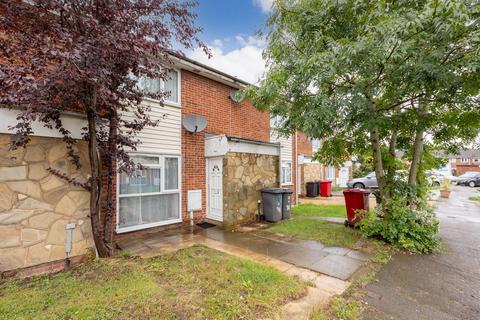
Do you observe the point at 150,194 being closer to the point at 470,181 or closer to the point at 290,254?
the point at 290,254

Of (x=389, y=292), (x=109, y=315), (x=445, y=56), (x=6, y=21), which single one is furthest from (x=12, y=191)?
(x=445, y=56)

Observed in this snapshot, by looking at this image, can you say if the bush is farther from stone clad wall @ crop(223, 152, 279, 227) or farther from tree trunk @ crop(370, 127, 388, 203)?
stone clad wall @ crop(223, 152, 279, 227)

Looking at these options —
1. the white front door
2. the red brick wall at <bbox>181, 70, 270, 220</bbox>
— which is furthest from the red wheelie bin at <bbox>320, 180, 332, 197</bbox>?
the white front door

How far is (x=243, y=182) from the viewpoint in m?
7.61

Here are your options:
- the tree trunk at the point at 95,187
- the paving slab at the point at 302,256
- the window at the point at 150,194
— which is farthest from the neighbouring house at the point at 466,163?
the tree trunk at the point at 95,187

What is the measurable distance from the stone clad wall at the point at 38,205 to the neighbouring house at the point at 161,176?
1cm

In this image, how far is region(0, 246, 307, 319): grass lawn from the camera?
2.73 metres

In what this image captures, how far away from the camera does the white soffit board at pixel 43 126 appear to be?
3.75 meters

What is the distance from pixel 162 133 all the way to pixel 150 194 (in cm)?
174

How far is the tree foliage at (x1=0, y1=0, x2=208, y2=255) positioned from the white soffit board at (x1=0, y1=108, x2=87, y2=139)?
10 cm

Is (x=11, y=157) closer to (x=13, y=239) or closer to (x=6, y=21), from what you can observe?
(x=13, y=239)

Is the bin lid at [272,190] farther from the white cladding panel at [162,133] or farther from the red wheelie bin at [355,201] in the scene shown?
the white cladding panel at [162,133]

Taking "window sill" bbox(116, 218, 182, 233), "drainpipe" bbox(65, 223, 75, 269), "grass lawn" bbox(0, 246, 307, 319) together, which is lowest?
"grass lawn" bbox(0, 246, 307, 319)

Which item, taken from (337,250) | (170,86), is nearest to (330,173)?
(337,250)
